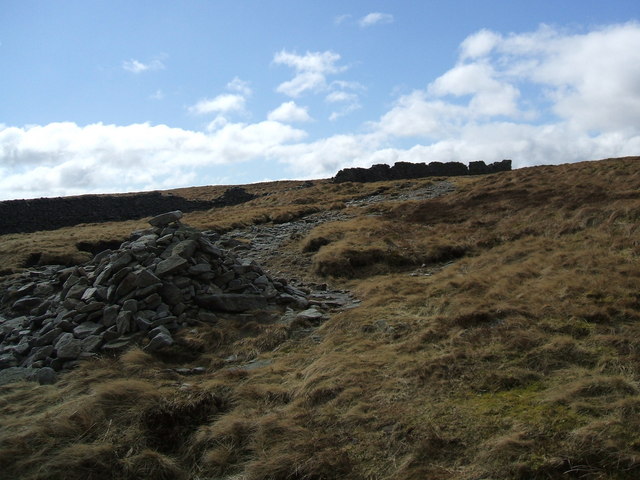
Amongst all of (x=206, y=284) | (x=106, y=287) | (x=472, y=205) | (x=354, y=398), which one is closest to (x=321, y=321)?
(x=206, y=284)

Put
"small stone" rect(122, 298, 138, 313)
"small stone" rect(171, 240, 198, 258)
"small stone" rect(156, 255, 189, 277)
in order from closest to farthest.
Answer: "small stone" rect(122, 298, 138, 313)
"small stone" rect(156, 255, 189, 277)
"small stone" rect(171, 240, 198, 258)

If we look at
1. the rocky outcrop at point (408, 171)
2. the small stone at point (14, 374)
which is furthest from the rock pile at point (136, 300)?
the rocky outcrop at point (408, 171)

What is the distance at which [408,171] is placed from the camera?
197 feet

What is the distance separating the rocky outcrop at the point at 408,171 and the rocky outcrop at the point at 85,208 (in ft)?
41.2

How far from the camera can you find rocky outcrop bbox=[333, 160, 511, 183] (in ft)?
194

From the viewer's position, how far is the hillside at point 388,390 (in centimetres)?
518

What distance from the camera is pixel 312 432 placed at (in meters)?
5.92

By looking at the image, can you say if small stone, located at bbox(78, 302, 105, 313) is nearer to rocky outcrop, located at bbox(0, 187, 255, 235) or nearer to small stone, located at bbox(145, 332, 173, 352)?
small stone, located at bbox(145, 332, 173, 352)

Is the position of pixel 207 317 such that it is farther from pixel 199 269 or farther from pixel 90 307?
pixel 90 307

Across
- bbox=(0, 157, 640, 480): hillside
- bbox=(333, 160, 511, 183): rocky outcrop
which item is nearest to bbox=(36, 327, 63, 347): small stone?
bbox=(0, 157, 640, 480): hillside

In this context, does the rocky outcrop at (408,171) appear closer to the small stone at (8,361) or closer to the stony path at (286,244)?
the stony path at (286,244)

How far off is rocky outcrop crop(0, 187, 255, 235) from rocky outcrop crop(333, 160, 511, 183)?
41.2ft

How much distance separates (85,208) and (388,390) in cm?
5310

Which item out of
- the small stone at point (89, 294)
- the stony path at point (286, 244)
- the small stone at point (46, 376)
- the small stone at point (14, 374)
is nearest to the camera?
the small stone at point (46, 376)
